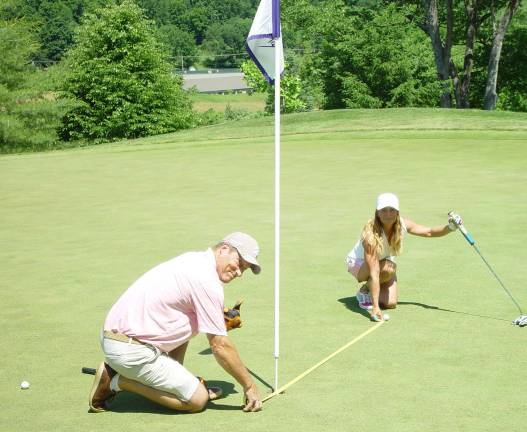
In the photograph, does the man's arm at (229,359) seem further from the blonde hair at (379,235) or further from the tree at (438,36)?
the tree at (438,36)

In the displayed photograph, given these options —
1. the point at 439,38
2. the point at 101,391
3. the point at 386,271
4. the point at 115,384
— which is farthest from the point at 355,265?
the point at 439,38

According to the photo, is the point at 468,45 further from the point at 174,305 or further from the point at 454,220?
the point at 174,305

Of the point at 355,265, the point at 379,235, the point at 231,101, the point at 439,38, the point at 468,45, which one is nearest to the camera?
the point at 379,235

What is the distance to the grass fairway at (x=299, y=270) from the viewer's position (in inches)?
223

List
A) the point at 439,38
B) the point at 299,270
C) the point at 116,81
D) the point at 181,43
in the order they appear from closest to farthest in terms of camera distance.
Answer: the point at 299,270
the point at 439,38
the point at 116,81
the point at 181,43

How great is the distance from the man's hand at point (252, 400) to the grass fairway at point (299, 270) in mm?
80

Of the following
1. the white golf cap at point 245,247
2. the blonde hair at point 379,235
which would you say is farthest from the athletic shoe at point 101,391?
the blonde hair at point 379,235

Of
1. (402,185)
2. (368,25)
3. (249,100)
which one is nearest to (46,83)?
(368,25)

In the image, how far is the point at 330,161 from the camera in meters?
16.6

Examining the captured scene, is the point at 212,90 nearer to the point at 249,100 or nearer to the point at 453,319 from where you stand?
the point at 249,100

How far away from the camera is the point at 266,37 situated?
6.62 m

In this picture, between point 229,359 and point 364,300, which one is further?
point 364,300

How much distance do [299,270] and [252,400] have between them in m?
3.95

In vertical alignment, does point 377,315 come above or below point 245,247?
below
